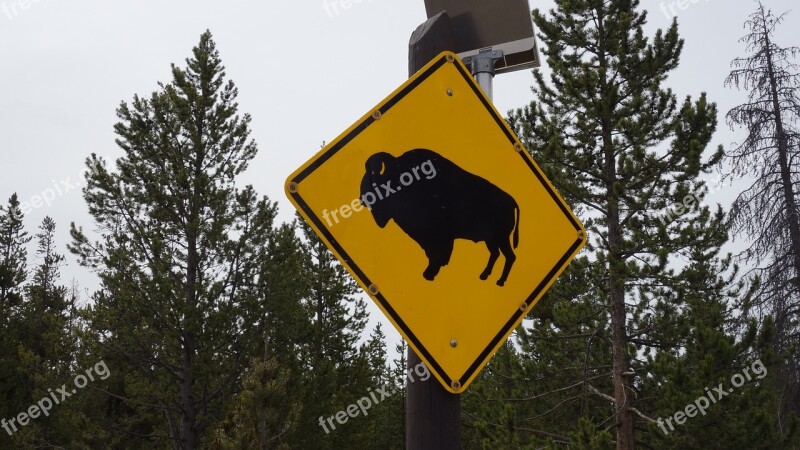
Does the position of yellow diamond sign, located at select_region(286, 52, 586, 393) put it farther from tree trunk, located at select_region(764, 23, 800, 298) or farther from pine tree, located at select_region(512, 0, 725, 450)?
tree trunk, located at select_region(764, 23, 800, 298)

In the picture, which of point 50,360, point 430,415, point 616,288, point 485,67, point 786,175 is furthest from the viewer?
point 50,360

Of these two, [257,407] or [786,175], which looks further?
[786,175]

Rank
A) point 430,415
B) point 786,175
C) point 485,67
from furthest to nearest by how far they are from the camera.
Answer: point 786,175 < point 485,67 < point 430,415

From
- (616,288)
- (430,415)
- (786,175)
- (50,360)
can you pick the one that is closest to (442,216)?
(430,415)

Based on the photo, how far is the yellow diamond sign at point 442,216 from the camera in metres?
1.90

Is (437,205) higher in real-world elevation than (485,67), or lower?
lower

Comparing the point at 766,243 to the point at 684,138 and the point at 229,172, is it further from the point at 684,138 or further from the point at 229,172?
the point at 229,172

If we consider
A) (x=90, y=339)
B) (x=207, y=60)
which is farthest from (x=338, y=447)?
(x=207, y=60)

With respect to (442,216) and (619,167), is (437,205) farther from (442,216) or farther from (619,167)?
(619,167)

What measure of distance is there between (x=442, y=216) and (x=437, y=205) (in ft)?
0.13

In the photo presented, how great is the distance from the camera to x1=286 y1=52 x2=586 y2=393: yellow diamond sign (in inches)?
75.0

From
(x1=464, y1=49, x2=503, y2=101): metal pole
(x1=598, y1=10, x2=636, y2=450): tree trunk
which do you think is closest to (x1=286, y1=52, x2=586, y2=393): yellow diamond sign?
(x1=464, y1=49, x2=503, y2=101): metal pole

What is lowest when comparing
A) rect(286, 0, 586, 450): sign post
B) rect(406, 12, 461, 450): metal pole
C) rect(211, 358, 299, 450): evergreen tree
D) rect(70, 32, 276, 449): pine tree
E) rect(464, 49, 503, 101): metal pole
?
rect(406, 12, 461, 450): metal pole

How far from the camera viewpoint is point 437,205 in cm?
203
